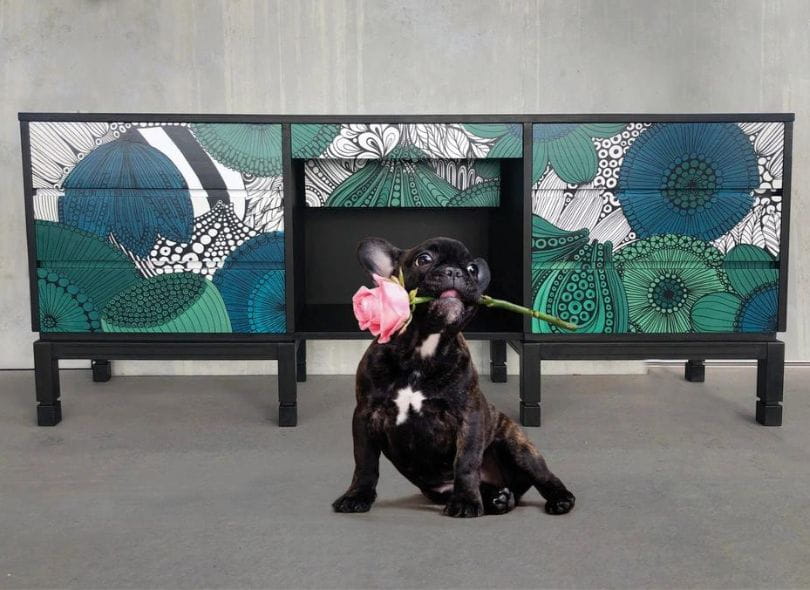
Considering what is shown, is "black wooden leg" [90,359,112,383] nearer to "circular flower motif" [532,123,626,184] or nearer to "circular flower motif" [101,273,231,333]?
"circular flower motif" [101,273,231,333]

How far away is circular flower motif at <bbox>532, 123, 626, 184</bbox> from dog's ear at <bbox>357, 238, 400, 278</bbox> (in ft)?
3.92

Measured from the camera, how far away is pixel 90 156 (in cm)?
254

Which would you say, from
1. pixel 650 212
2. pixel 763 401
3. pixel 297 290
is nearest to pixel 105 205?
pixel 297 290

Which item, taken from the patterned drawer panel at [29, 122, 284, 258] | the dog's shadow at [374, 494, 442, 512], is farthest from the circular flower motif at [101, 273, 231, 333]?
the dog's shadow at [374, 494, 442, 512]

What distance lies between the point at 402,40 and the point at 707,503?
216 cm

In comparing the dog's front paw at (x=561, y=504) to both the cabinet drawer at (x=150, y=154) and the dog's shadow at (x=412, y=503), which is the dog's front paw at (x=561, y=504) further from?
the cabinet drawer at (x=150, y=154)

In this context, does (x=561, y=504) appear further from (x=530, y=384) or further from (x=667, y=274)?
(x=667, y=274)

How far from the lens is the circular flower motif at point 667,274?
258 cm

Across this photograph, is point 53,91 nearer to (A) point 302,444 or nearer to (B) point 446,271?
(A) point 302,444

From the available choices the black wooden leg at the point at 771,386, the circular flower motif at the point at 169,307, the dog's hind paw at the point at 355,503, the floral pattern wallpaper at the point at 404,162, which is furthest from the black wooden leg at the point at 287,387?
the black wooden leg at the point at 771,386

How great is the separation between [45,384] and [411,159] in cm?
138

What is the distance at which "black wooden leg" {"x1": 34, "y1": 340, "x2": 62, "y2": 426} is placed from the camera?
2.62 meters

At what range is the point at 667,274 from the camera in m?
2.59

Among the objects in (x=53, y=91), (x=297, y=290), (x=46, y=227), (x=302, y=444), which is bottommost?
(x=302, y=444)
